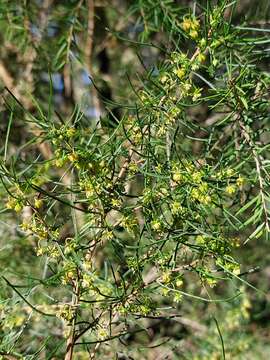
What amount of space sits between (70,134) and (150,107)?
123 mm

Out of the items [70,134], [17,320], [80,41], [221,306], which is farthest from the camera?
[80,41]

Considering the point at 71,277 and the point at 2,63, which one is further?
the point at 2,63

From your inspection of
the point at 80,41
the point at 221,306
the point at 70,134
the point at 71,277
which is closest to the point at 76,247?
the point at 71,277

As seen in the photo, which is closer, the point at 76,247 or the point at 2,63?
the point at 76,247

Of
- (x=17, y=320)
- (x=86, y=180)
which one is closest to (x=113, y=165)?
(x=86, y=180)

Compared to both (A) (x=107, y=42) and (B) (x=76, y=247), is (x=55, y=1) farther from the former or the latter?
(B) (x=76, y=247)

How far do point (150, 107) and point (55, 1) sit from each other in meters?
1.24

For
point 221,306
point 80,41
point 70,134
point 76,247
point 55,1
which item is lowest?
point 221,306

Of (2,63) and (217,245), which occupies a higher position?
(217,245)

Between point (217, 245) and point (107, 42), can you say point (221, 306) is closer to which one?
point (107, 42)

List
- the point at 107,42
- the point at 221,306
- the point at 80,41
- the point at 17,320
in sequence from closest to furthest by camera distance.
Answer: the point at 17,320 < the point at 221,306 < the point at 107,42 < the point at 80,41

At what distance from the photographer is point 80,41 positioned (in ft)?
6.95

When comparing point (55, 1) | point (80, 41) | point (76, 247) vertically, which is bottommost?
point (80, 41)

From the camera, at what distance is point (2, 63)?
6.17 ft
